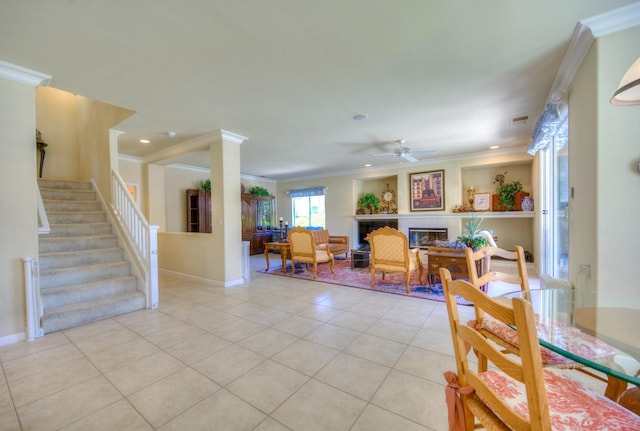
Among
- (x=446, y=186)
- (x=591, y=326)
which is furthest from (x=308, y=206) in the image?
(x=591, y=326)

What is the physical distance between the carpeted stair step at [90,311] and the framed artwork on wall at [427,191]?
20.5 feet

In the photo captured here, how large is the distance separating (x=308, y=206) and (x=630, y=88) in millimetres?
8318

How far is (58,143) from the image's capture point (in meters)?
4.97

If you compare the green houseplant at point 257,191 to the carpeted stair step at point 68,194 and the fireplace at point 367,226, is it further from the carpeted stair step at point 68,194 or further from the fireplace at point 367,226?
the carpeted stair step at point 68,194

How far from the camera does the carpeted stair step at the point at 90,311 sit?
2.73 meters

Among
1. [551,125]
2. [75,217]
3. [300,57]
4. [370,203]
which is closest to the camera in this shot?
[300,57]

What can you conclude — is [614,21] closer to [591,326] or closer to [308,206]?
[591,326]

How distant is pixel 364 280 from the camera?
15.4ft

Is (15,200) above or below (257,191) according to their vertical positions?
below

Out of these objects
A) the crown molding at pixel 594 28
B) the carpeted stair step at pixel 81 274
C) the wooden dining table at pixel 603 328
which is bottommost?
the carpeted stair step at pixel 81 274

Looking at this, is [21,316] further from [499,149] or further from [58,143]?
[499,149]

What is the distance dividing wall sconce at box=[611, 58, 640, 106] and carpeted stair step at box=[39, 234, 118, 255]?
212 inches

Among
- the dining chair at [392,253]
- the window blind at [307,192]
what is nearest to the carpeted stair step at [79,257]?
the dining chair at [392,253]

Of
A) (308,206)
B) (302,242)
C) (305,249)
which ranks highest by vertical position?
(308,206)
